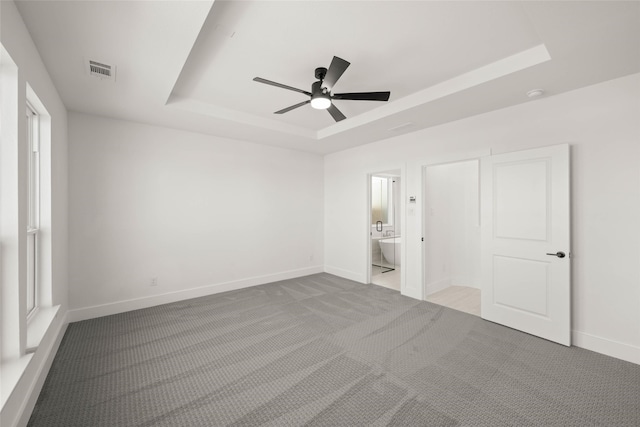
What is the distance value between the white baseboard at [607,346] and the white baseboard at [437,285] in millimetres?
1849

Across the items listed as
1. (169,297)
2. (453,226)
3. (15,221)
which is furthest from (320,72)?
(453,226)

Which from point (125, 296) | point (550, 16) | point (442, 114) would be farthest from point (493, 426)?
point (125, 296)

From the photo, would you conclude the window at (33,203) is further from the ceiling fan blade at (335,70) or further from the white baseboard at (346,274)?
the white baseboard at (346,274)

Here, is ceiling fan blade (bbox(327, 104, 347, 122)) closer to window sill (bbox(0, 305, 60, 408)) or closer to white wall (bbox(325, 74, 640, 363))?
white wall (bbox(325, 74, 640, 363))

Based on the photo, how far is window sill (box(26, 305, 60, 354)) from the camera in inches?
76.7

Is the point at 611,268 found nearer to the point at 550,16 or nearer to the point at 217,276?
the point at 550,16

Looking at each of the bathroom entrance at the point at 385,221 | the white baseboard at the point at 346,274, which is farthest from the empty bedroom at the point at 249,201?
the bathroom entrance at the point at 385,221

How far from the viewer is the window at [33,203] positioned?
244 cm

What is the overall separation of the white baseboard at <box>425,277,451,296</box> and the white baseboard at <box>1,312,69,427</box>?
4482 millimetres

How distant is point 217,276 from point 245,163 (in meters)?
2.04

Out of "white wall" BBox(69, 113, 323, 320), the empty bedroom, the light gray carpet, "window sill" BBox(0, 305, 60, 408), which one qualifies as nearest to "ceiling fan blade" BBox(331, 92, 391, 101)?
the empty bedroom

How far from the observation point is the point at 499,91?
9.32 feet

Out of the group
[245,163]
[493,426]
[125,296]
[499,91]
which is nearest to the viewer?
[493,426]

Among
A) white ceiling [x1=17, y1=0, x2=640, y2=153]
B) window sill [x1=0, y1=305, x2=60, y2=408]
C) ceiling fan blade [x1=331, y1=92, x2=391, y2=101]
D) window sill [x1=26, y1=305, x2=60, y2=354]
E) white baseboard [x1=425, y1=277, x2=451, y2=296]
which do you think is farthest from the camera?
white baseboard [x1=425, y1=277, x2=451, y2=296]
